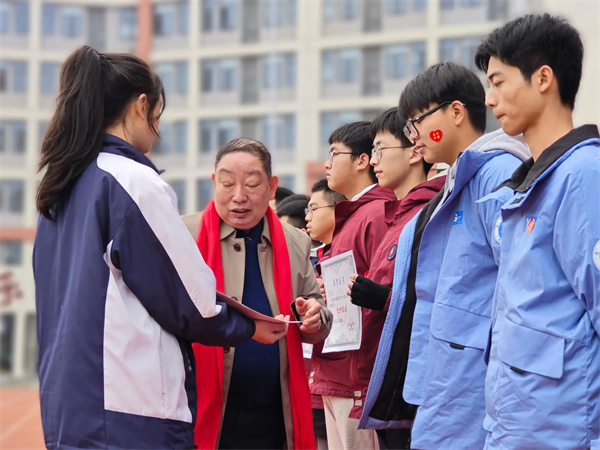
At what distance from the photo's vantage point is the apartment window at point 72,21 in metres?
42.2

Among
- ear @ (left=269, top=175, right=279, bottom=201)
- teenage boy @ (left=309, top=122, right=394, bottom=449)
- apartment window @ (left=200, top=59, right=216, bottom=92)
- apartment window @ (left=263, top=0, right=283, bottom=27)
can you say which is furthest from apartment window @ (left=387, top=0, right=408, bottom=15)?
ear @ (left=269, top=175, right=279, bottom=201)

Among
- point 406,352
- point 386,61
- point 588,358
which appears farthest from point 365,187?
point 386,61

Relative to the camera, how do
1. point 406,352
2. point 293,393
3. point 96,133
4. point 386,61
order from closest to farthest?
1. point 96,133
2. point 406,352
3. point 293,393
4. point 386,61

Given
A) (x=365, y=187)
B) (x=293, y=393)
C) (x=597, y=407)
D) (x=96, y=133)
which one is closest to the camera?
(x=597, y=407)

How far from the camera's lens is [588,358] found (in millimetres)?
2344

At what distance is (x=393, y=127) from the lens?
3.98 meters

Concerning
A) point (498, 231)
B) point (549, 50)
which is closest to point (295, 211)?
point (498, 231)

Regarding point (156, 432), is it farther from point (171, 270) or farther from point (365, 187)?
point (365, 187)

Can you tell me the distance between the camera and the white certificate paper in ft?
12.6

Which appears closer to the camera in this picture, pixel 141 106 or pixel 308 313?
pixel 141 106

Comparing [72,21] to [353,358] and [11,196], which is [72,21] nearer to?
[11,196]

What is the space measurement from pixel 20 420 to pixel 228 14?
19254 mm

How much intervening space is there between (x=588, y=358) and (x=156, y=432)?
44.6 inches

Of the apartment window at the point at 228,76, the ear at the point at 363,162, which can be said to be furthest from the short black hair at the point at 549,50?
the apartment window at the point at 228,76
